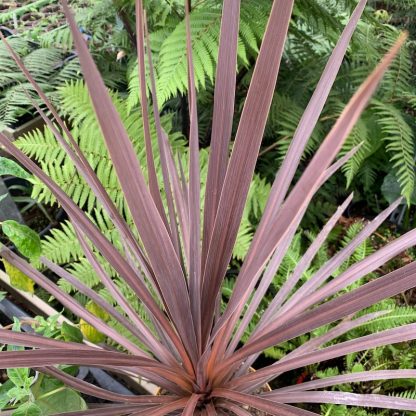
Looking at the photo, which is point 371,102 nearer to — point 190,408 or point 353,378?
point 353,378

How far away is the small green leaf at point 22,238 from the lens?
559 mm

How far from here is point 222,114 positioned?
489 mm

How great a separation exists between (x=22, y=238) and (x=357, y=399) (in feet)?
1.59

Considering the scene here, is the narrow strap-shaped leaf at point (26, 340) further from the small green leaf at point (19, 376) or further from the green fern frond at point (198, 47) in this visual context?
the green fern frond at point (198, 47)

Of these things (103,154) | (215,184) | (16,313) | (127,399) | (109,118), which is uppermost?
(109,118)

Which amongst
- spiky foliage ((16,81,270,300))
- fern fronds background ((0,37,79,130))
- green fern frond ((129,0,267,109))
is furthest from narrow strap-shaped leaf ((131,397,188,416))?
fern fronds background ((0,37,79,130))

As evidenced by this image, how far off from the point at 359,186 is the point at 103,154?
0.85 meters

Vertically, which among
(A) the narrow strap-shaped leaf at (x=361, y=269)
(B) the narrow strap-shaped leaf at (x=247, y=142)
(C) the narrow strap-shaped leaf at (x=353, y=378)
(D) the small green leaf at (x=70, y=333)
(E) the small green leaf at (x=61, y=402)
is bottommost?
(E) the small green leaf at (x=61, y=402)

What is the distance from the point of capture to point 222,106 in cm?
49

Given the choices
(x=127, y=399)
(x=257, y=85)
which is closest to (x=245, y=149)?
(x=257, y=85)

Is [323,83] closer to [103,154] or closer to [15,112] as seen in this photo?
[103,154]

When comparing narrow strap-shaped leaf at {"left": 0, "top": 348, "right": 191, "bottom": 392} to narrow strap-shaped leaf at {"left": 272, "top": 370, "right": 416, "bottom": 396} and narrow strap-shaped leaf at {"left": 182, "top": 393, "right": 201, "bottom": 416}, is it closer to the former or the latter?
narrow strap-shaped leaf at {"left": 182, "top": 393, "right": 201, "bottom": 416}

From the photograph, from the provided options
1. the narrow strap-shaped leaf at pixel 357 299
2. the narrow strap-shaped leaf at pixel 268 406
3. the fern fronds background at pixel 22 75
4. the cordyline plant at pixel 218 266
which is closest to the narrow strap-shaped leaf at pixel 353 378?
the cordyline plant at pixel 218 266

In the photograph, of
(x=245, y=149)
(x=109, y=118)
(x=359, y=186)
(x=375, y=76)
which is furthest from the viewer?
(x=359, y=186)
